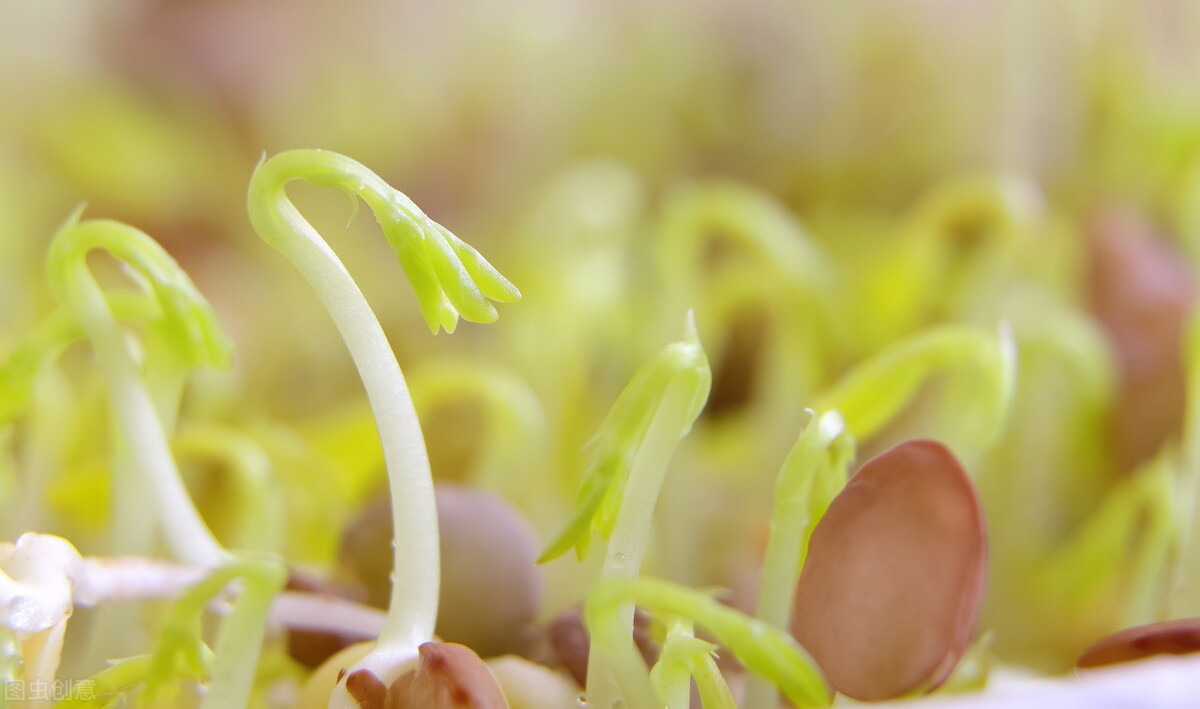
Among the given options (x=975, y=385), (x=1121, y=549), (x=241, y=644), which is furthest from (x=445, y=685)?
(x=1121, y=549)

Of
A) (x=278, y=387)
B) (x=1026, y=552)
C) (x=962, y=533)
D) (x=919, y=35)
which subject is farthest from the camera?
(x=919, y=35)

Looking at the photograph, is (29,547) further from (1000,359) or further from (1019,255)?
(1019,255)

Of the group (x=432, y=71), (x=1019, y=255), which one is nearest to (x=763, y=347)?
(x=1019, y=255)

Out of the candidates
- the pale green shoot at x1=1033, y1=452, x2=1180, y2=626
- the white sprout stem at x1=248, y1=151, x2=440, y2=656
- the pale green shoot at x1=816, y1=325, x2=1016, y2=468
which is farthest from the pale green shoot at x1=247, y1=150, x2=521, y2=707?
the pale green shoot at x1=1033, y1=452, x2=1180, y2=626

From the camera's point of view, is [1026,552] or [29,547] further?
[1026,552]

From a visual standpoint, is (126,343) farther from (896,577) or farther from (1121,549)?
(1121,549)

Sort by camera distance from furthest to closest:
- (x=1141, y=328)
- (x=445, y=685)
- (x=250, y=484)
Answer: (x=1141, y=328), (x=250, y=484), (x=445, y=685)
